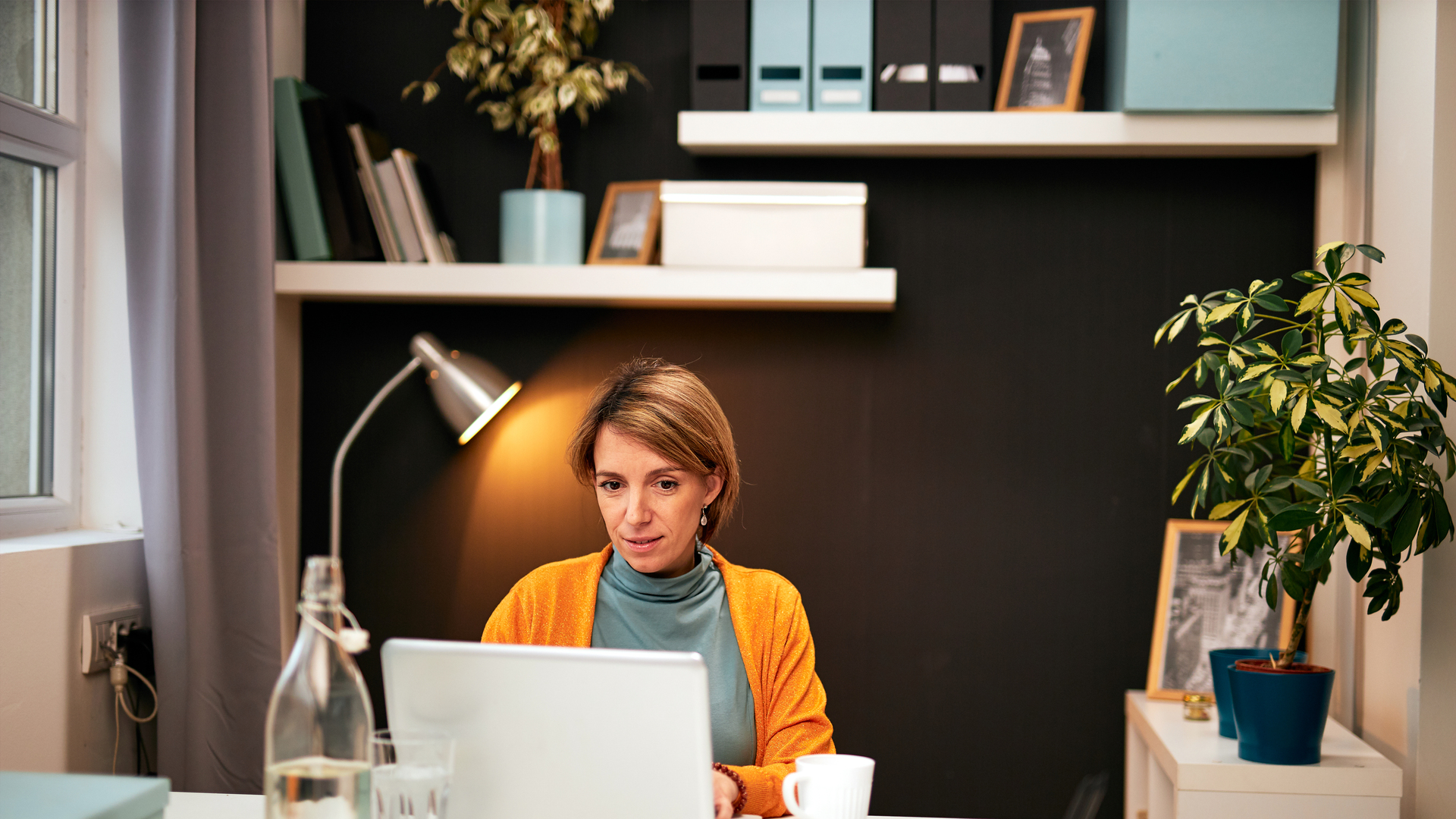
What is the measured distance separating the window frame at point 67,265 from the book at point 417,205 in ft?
1.97

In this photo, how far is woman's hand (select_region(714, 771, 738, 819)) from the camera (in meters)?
1.11

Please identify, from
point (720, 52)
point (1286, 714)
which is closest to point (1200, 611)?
point (1286, 714)

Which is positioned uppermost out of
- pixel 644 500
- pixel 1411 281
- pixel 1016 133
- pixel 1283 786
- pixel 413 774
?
pixel 1016 133

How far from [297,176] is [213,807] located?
4.90ft

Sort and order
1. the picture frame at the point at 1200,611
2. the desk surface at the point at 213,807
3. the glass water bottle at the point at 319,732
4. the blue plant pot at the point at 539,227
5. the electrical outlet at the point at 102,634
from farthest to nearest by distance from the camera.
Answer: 1. the blue plant pot at the point at 539,227
2. the picture frame at the point at 1200,611
3. the electrical outlet at the point at 102,634
4. the desk surface at the point at 213,807
5. the glass water bottle at the point at 319,732

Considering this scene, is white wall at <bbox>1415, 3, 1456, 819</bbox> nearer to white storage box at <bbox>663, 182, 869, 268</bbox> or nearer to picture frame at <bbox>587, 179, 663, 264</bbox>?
white storage box at <bbox>663, 182, 869, 268</bbox>

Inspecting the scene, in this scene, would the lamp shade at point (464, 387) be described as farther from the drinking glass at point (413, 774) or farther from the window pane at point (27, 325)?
the drinking glass at point (413, 774)

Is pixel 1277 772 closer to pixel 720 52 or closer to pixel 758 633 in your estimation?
pixel 758 633

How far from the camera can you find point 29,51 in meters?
1.90

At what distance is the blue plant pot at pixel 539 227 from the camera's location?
2.34 metres

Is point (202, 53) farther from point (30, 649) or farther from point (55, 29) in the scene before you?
point (30, 649)

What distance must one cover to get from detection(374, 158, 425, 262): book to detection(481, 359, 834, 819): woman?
97 cm

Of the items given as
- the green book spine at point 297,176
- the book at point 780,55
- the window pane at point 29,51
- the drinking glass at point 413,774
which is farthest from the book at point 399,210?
the drinking glass at point 413,774

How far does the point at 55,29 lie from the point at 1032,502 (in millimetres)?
2173
